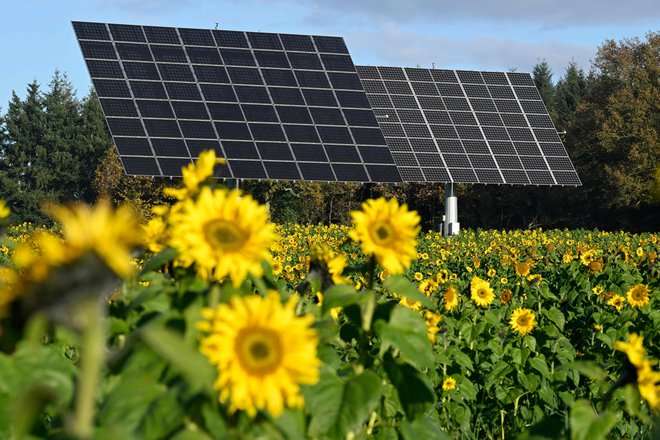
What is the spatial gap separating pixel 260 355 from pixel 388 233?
986 millimetres

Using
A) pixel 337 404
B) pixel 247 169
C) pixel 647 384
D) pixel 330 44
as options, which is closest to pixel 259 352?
pixel 337 404

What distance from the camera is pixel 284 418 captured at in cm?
189

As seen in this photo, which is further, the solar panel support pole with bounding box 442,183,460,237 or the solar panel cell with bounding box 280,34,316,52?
the solar panel cell with bounding box 280,34,316,52

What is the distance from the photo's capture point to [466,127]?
2980 centimetres

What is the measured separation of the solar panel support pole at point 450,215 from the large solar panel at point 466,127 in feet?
2.27

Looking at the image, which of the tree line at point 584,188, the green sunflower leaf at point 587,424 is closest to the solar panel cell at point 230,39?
the tree line at point 584,188

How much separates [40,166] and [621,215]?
35.0m

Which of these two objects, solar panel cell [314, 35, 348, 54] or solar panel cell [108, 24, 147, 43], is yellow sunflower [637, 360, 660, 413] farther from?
solar panel cell [314, 35, 348, 54]

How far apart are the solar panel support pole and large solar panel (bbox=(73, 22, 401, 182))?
3509 millimetres

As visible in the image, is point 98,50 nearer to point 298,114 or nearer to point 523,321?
point 298,114

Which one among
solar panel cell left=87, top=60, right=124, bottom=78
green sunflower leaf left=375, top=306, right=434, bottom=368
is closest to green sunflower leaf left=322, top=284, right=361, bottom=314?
green sunflower leaf left=375, top=306, right=434, bottom=368

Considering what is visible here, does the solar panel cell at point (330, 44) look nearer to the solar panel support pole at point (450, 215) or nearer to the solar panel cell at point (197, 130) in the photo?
the solar panel support pole at point (450, 215)

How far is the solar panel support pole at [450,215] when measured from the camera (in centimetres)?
2739

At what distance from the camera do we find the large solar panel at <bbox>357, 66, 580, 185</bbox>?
28.4 m
